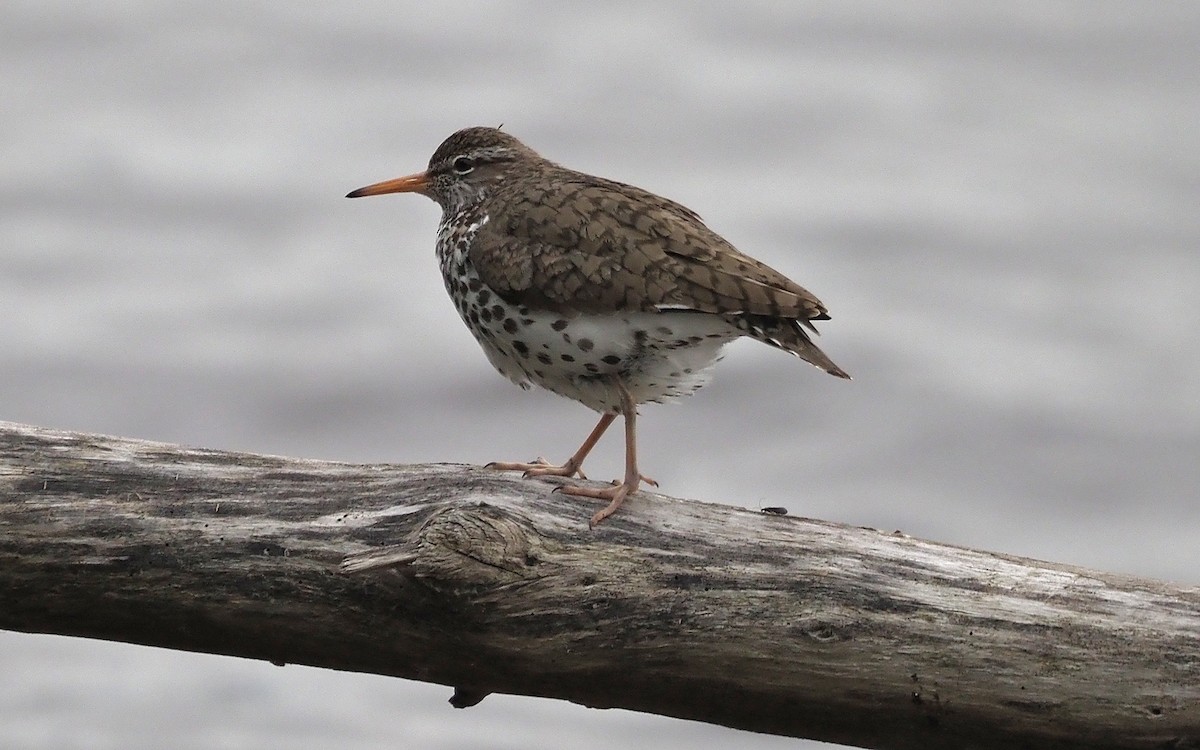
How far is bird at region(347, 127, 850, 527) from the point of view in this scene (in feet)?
20.9

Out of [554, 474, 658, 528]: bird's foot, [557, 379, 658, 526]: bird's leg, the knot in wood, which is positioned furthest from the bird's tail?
the knot in wood

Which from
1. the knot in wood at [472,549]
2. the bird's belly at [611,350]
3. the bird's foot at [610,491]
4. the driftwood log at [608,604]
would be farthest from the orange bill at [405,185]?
the knot in wood at [472,549]

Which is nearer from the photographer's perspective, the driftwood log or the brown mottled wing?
the driftwood log

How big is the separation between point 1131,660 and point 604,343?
2568 mm

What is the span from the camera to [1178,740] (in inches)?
193

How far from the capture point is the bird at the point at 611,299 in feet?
20.9

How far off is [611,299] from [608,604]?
1.73 meters

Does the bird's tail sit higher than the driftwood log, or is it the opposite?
the bird's tail

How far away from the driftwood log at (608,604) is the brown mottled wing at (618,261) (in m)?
1.16

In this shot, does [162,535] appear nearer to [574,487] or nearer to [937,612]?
[574,487]

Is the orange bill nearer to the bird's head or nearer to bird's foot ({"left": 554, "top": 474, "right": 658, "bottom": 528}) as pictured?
the bird's head

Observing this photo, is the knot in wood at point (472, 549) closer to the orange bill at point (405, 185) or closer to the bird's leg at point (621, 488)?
the bird's leg at point (621, 488)

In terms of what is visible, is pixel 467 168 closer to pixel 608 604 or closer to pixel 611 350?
pixel 611 350

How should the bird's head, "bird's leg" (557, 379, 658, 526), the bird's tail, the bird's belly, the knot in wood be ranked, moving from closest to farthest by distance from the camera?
the knot in wood, "bird's leg" (557, 379, 658, 526), the bird's tail, the bird's belly, the bird's head
